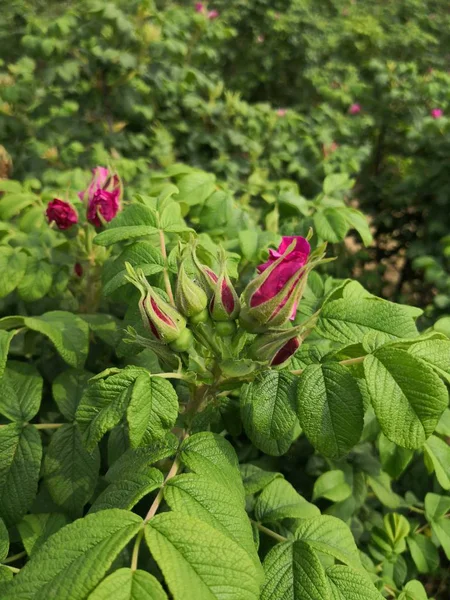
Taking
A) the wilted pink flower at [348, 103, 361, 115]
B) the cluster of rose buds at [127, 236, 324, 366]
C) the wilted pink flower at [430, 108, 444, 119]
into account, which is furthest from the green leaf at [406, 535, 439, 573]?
the wilted pink flower at [348, 103, 361, 115]

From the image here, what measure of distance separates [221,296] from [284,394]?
223mm

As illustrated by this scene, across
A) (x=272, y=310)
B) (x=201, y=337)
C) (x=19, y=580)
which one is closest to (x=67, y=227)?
(x=201, y=337)

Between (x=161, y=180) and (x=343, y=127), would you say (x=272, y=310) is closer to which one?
(x=161, y=180)

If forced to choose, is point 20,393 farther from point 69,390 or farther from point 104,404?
point 104,404

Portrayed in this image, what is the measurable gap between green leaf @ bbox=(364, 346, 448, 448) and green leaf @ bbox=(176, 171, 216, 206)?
93cm

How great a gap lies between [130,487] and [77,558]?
0.61ft

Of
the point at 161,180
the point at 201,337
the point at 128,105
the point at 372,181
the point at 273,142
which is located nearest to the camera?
the point at 201,337

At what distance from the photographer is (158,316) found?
91 centimetres

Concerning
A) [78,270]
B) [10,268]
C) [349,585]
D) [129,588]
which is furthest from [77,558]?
[78,270]

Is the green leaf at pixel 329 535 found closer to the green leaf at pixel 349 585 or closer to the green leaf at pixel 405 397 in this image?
the green leaf at pixel 349 585

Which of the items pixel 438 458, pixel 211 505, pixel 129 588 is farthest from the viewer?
pixel 438 458

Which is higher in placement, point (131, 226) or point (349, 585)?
point (131, 226)

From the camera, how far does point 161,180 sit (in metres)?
1.97

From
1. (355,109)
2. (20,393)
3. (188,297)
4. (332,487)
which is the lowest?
(332,487)
